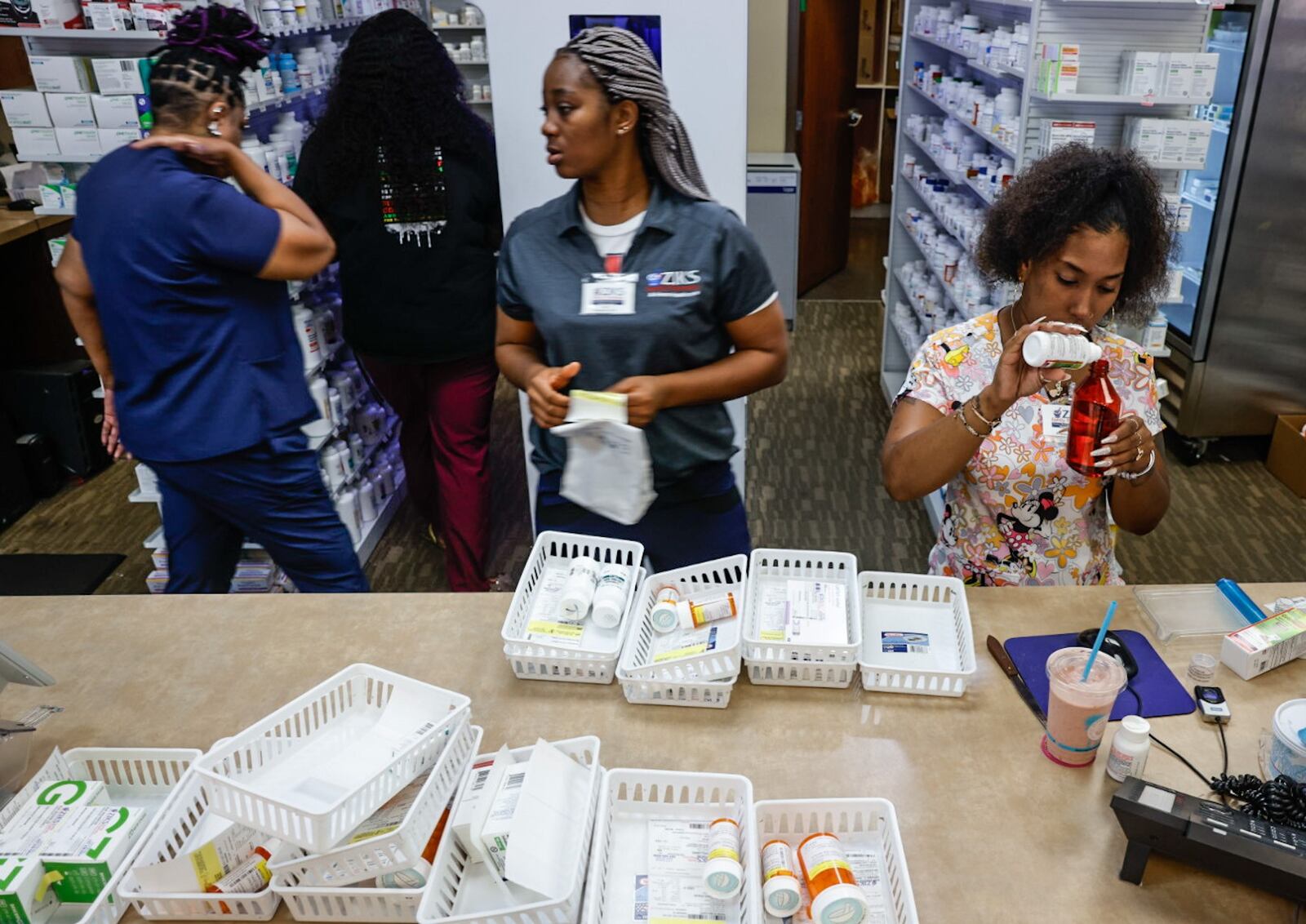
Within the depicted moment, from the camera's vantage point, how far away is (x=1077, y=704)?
4.55 ft

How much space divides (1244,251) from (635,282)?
3396 millimetres

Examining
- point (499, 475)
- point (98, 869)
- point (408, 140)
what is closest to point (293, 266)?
point (408, 140)

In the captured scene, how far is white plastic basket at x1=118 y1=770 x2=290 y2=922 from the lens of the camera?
1235 millimetres

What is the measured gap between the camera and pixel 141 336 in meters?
2.31

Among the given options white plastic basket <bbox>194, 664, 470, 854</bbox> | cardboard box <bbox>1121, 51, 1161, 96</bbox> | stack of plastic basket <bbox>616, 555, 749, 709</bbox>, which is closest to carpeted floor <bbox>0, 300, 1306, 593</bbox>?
cardboard box <bbox>1121, 51, 1161, 96</bbox>

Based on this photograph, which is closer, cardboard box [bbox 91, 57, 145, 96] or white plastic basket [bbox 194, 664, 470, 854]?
white plastic basket [bbox 194, 664, 470, 854]

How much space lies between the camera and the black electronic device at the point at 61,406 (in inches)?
174

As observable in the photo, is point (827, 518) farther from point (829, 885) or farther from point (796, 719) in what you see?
point (829, 885)

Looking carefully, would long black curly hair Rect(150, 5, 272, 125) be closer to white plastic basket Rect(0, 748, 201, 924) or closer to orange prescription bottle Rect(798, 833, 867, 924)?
white plastic basket Rect(0, 748, 201, 924)

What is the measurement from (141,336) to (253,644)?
958mm

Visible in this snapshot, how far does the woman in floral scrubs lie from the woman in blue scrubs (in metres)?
1.52

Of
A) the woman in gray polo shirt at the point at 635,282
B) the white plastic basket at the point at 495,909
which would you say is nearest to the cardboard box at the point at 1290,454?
the woman in gray polo shirt at the point at 635,282

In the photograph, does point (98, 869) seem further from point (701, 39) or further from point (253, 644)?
point (701, 39)

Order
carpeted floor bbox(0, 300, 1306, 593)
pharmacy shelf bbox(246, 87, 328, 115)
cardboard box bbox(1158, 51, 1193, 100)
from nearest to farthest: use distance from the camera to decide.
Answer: cardboard box bbox(1158, 51, 1193, 100), pharmacy shelf bbox(246, 87, 328, 115), carpeted floor bbox(0, 300, 1306, 593)
